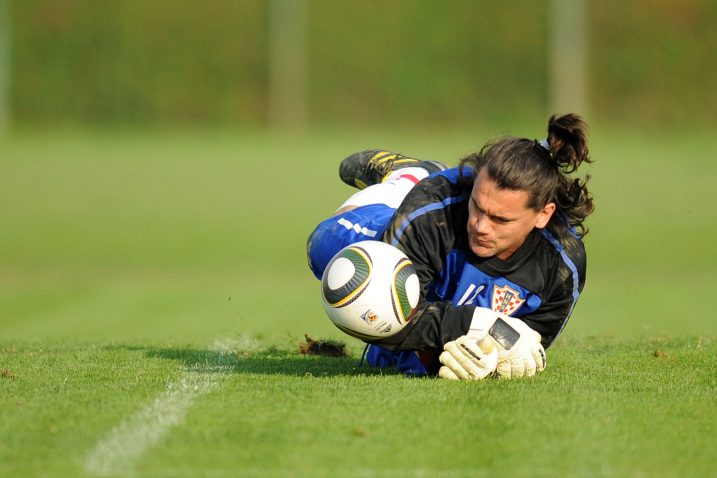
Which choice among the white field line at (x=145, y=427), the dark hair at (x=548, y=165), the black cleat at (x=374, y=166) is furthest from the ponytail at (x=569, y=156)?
the white field line at (x=145, y=427)

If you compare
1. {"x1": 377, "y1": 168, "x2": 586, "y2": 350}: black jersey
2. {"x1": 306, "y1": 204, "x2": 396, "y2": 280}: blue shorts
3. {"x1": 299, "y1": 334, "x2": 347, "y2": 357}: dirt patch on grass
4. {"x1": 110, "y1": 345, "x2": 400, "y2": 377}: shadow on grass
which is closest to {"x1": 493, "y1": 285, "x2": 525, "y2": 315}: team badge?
{"x1": 377, "y1": 168, "x2": 586, "y2": 350}: black jersey

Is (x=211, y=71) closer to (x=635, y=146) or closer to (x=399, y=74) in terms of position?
(x=399, y=74)

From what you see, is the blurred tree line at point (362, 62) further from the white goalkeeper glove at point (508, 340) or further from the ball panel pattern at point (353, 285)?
the ball panel pattern at point (353, 285)

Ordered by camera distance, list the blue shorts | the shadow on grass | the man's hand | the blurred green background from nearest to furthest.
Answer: the man's hand
the shadow on grass
the blue shorts
the blurred green background

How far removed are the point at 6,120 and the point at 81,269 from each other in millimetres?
16139

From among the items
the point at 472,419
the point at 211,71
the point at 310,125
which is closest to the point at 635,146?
the point at 310,125

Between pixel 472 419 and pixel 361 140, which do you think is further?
pixel 361 140

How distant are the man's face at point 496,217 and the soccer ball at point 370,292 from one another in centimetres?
49

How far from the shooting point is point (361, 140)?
36.2 metres

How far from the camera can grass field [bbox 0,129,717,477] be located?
16.1ft

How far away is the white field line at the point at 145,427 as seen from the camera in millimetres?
4660

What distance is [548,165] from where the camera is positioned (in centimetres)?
676

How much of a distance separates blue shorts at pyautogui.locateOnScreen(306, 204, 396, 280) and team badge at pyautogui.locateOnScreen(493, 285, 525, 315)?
1.12m

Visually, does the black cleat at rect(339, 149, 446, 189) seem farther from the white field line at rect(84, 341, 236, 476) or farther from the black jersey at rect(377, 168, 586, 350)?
the white field line at rect(84, 341, 236, 476)
